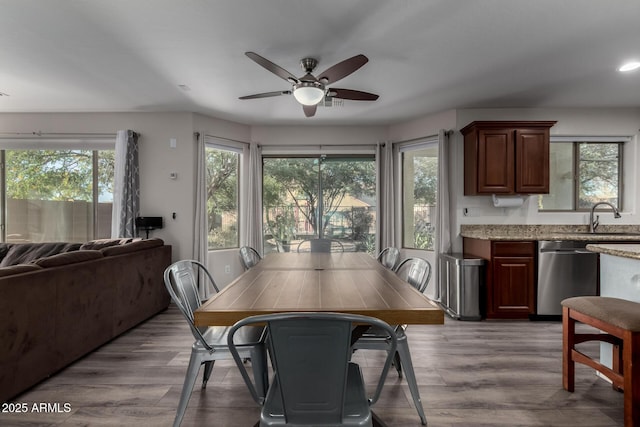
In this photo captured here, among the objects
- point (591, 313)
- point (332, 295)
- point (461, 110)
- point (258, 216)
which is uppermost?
point (461, 110)

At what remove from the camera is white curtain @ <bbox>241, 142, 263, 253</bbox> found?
4820 millimetres

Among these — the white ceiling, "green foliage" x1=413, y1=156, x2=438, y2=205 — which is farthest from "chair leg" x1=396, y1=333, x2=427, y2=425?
"green foliage" x1=413, y1=156, x2=438, y2=205

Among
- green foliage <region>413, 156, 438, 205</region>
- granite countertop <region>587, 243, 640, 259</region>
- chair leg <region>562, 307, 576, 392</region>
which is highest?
green foliage <region>413, 156, 438, 205</region>

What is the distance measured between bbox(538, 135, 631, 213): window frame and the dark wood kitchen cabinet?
105 centimetres

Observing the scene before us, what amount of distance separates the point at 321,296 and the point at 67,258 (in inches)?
86.8

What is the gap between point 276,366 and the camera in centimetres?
104

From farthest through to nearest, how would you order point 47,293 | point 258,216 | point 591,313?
point 258,216 < point 47,293 < point 591,313

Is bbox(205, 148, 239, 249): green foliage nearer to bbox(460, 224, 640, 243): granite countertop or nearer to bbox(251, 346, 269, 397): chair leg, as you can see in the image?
bbox(251, 346, 269, 397): chair leg

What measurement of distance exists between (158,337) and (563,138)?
5394 millimetres

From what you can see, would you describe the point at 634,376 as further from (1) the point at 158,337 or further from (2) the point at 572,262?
(1) the point at 158,337

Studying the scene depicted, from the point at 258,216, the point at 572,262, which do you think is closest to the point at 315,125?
the point at 258,216

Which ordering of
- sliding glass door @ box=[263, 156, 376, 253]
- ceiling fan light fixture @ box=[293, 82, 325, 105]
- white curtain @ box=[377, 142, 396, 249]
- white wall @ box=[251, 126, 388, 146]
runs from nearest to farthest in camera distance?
1. ceiling fan light fixture @ box=[293, 82, 325, 105]
2. white curtain @ box=[377, 142, 396, 249]
3. white wall @ box=[251, 126, 388, 146]
4. sliding glass door @ box=[263, 156, 376, 253]

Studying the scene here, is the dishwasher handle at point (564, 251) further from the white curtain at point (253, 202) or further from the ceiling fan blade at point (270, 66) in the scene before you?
the white curtain at point (253, 202)

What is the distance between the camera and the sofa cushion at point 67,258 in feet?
7.48
